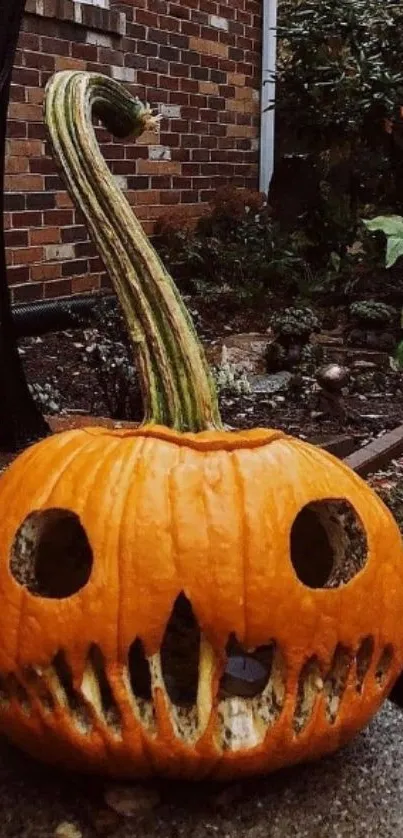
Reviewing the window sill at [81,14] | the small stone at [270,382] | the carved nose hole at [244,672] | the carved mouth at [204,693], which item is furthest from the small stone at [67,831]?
the window sill at [81,14]

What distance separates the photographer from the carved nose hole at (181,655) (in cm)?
146

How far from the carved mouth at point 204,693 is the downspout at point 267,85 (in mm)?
7025

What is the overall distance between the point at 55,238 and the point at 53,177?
33 cm

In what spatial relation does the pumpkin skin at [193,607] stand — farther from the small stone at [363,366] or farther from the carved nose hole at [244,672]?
the small stone at [363,366]

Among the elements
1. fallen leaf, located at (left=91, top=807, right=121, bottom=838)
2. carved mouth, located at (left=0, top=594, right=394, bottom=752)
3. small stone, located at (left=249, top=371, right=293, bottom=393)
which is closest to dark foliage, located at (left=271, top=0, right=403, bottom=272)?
small stone, located at (left=249, top=371, right=293, bottom=393)

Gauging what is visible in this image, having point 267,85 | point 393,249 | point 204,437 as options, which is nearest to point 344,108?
point 267,85

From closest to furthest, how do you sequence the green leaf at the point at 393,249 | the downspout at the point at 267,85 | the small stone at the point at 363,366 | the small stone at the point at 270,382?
the green leaf at the point at 393,249 < the small stone at the point at 270,382 < the small stone at the point at 363,366 < the downspout at the point at 267,85

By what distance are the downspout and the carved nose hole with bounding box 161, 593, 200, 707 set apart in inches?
272

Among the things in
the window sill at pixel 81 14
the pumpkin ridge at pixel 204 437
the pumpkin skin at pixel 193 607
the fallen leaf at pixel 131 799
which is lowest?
the fallen leaf at pixel 131 799

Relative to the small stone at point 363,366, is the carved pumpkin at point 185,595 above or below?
above

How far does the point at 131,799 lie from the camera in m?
1.41

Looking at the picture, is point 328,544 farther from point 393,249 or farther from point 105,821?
point 393,249

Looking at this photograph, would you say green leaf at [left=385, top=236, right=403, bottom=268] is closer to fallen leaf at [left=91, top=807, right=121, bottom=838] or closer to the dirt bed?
the dirt bed

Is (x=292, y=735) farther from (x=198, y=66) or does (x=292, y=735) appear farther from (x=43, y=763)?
(x=198, y=66)
